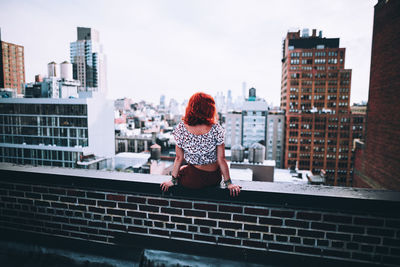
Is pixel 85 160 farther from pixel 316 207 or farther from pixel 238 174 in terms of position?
pixel 316 207

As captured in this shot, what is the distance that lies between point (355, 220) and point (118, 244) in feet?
8.66

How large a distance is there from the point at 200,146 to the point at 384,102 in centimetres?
1429

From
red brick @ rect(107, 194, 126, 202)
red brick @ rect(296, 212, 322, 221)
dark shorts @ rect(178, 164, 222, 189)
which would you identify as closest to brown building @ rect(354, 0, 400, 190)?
red brick @ rect(296, 212, 322, 221)

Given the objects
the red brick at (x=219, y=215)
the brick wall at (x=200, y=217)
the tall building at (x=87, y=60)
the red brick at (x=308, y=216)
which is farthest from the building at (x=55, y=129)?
the tall building at (x=87, y=60)

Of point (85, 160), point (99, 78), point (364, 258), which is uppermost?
point (99, 78)

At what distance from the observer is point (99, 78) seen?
12094cm

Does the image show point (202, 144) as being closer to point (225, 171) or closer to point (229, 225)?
point (225, 171)

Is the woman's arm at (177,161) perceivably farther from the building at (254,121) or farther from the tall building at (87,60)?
the tall building at (87,60)

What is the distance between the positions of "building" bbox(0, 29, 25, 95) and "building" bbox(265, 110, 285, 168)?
77824mm

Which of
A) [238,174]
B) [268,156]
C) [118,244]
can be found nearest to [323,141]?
[268,156]

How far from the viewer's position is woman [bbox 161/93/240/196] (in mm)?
2422

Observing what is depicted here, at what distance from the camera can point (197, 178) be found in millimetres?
2430

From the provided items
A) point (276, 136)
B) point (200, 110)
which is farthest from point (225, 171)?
point (276, 136)

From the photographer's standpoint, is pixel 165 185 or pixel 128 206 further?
pixel 128 206
